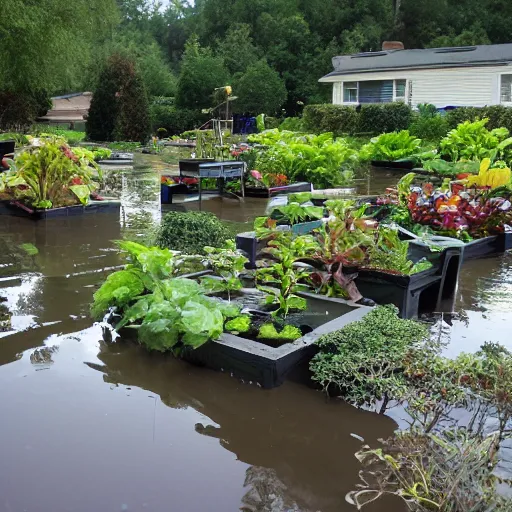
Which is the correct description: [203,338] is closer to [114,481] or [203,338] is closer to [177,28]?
[114,481]

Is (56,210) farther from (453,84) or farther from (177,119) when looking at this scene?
(453,84)

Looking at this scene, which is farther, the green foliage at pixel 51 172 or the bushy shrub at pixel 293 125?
the bushy shrub at pixel 293 125

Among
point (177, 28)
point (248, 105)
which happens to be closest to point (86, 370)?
point (248, 105)

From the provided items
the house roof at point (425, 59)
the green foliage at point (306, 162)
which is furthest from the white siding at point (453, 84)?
the green foliage at point (306, 162)

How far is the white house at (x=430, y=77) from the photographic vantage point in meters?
29.4

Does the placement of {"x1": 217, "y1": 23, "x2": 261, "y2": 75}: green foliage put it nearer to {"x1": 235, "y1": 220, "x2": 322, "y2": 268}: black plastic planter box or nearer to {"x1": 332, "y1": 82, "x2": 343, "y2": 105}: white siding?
{"x1": 332, "y1": 82, "x2": 343, "y2": 105}: white siding

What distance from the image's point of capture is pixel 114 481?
3.24 metres

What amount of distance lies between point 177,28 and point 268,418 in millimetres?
67966

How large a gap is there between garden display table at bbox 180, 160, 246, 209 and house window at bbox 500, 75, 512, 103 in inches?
836

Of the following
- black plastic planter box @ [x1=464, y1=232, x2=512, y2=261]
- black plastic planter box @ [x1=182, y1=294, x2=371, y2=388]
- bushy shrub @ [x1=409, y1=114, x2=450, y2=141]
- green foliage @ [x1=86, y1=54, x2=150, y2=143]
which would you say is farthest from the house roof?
black plastic planter box @ [x1=182, y1=294, x2=371, y2=388]

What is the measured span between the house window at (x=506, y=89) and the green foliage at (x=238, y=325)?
27637mm

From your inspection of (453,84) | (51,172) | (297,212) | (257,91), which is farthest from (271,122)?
(297,212)

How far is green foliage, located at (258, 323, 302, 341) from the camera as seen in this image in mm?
4577

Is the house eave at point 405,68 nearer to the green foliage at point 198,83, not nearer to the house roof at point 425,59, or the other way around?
the house roof at point 425,59
